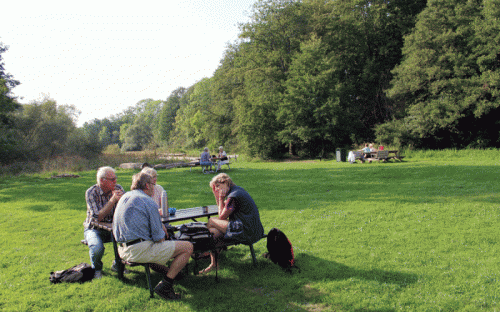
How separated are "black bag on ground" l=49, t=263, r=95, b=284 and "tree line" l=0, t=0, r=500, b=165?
1022 inches

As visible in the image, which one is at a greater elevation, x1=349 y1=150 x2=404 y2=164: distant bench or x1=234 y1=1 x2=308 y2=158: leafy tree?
x1=234 y1=1 x2=308 y2=158: leafy tree

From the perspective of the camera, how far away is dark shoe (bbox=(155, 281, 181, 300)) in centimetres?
375

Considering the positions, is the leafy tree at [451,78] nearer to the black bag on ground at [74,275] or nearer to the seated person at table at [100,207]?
the seated person at table at [100,207]

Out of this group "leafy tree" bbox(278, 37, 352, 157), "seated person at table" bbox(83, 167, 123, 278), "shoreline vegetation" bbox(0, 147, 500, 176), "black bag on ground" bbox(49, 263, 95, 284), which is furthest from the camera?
"leafy tree" bbox(278, 37, 352, 157)

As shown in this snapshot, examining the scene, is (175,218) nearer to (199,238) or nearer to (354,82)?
(199,238)

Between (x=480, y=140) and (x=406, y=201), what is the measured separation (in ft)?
82.3

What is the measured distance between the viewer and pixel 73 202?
10.1m

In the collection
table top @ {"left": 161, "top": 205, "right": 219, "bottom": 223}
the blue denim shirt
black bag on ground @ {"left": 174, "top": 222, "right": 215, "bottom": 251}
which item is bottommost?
black bag on ground @ {"left": 174, "top": 222, "right": 215, "bottom": 251}

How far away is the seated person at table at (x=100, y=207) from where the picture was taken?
4.59 meters

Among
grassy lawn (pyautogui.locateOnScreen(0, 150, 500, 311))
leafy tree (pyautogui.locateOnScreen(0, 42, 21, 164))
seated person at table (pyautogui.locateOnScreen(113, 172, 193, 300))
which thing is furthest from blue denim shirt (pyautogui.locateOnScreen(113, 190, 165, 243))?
leafy tree (pyautogui.locateOnScreen(0, 42, 21, 164))

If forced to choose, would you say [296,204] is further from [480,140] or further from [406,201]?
[480,140]

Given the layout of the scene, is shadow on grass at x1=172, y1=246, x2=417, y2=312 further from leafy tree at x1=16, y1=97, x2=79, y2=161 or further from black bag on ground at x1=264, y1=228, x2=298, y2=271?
leafy tree at x1=16, y1=97, x2=79, y2=161

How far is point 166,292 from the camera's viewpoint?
3.77m

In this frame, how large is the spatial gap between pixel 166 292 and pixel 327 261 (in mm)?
2363
